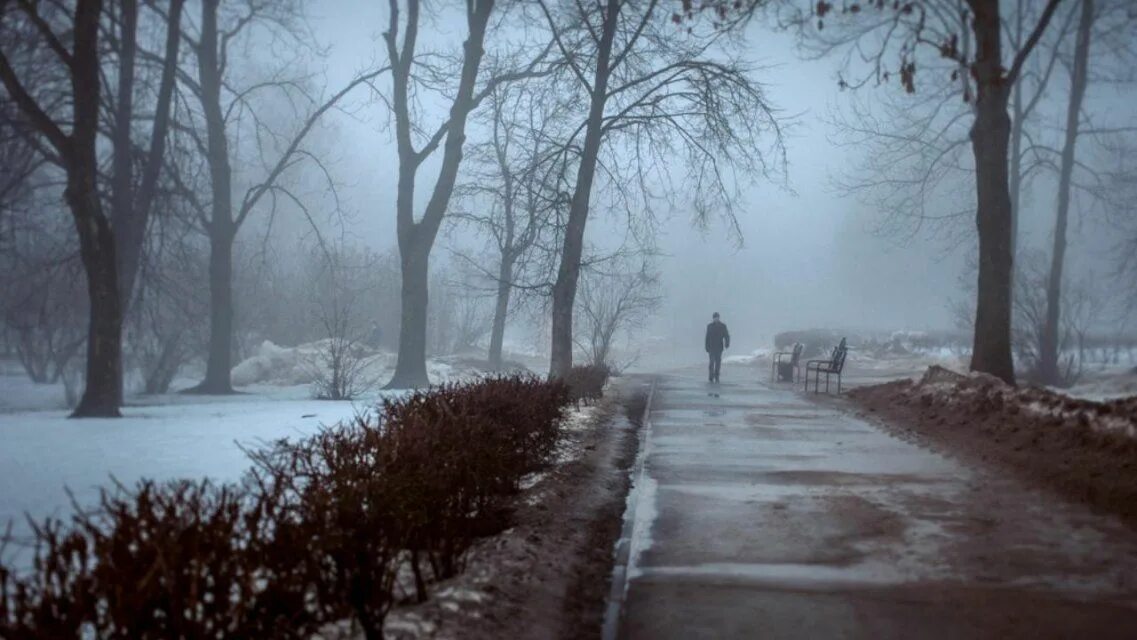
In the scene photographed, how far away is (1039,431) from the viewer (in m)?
9.66

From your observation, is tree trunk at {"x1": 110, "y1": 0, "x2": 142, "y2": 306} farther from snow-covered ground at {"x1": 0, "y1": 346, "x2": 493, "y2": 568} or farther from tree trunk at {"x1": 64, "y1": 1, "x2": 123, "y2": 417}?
snow-covered ground at {"x1": 0, "y1": 346, "x2": 493, "y2": 568}

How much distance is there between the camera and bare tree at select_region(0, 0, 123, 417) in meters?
11.8

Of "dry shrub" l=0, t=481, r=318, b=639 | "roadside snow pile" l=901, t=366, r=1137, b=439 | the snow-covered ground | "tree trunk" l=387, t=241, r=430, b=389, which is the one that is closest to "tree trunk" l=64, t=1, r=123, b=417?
the snow-covered ground

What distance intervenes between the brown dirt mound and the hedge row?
495 centimetres

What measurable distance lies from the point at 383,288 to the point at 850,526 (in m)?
32.3

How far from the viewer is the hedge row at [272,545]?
2809 millimetres

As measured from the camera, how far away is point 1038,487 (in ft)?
25.8

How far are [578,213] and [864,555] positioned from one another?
12344 millimetres

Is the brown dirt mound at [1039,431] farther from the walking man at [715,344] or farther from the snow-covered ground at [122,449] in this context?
the walking man at [715,344]

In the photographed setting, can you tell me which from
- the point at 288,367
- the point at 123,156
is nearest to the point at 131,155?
the point at 123,156

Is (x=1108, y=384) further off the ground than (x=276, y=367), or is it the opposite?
(x=1108, y=384)

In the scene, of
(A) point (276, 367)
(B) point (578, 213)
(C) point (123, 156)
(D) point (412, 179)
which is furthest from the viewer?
(A) point (276, 367)

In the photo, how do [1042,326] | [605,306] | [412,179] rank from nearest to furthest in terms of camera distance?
[412,179] → [1042,326] → [605,306]

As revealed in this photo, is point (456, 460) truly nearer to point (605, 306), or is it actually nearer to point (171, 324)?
point (605, 306)
